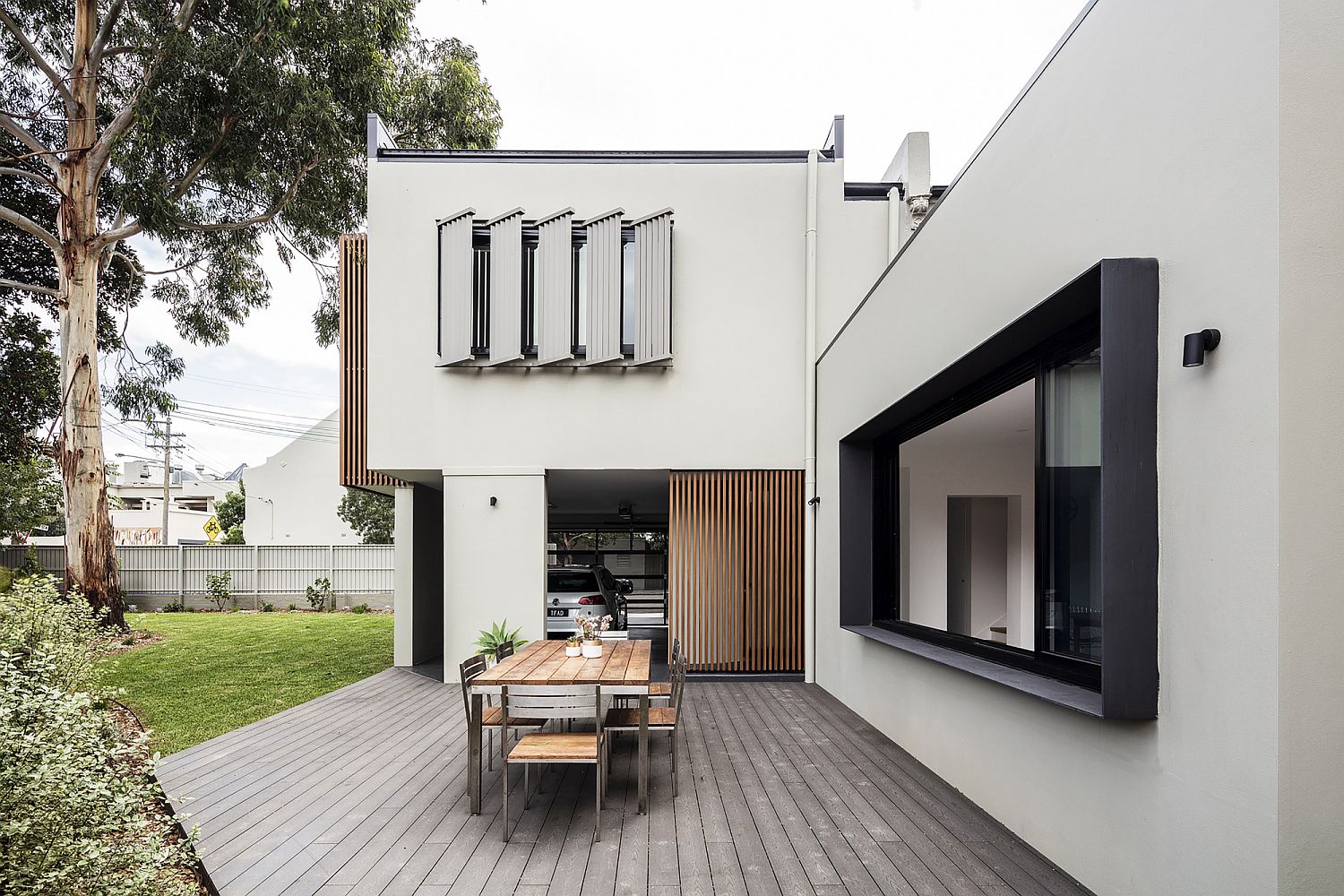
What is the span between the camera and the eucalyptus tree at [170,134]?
1105 centimetres

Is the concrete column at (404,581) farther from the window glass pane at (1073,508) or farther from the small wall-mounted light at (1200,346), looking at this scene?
the small wall-mounted light at (1200,346)

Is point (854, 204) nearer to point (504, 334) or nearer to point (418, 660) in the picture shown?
point (504, 334)

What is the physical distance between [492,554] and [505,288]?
3.03m

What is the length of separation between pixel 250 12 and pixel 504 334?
23.3ft

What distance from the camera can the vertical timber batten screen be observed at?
852 centimetres

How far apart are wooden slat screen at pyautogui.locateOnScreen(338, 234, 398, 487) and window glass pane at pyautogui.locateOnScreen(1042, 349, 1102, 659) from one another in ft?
24.3

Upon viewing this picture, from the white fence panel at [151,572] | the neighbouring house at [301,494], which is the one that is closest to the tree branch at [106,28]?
the white fence panel at [151,572]

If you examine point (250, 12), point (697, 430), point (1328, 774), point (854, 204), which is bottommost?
point (1328, 774)

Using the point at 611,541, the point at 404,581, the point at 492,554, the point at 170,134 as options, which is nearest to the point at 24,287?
the point at 170,134

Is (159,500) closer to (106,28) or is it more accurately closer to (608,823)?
(106,28)

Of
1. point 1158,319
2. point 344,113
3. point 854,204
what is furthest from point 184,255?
point 1158,319

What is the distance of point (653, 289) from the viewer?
8266 millimetres

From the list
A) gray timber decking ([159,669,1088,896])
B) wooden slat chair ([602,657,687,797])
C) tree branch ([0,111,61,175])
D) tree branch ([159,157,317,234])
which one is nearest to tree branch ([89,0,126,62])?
tree branch ([0,111,61,175])

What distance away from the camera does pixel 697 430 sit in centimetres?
848
